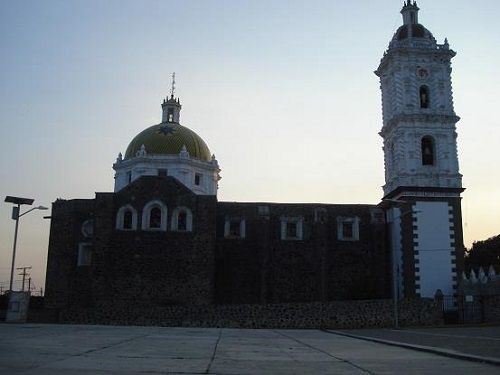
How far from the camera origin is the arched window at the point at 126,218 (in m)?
39.9

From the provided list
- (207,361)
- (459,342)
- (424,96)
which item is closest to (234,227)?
(424,96)

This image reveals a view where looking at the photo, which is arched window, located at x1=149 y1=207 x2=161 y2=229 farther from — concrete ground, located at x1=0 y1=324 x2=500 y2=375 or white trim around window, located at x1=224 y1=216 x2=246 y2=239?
concrete ground, located at x1=0 y1=324 x2=500 y2=375

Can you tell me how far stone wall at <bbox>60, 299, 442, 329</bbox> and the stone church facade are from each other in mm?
4103

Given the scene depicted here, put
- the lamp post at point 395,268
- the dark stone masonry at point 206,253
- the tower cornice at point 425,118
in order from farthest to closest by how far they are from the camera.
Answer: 1. the tower cornice at point 425,118
2. the dark stone masonry at point 206,253
3. the lamp post at point 395,268

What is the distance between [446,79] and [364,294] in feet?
53.9

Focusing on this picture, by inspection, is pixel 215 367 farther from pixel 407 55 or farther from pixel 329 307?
pixel 407 55

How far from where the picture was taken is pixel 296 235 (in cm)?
4266

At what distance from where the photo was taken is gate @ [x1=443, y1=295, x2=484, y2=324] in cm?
3578

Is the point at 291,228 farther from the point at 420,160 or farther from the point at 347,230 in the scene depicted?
the point at 420,160

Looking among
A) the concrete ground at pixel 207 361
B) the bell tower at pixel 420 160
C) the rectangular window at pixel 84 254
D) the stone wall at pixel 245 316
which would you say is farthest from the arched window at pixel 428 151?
the concrete ground at pixel 207 361

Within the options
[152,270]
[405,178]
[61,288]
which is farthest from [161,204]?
[405,178]

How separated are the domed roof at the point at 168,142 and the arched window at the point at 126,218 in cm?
1060

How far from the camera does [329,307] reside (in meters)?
34.7

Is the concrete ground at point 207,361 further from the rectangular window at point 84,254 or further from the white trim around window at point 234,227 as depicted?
the white trim around window at point 234,227
